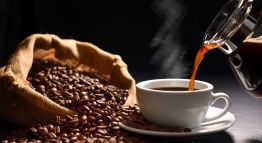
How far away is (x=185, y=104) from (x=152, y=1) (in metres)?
1.06

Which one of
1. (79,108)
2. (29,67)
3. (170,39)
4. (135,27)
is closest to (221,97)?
(79,108)

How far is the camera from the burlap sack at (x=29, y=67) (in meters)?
1.44

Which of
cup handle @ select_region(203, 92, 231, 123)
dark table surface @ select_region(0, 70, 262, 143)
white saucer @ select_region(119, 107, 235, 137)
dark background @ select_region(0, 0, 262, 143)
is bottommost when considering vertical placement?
dark table surface @ select_region(0, 70, 262, 143)

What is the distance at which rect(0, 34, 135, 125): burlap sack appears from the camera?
4.74 feet

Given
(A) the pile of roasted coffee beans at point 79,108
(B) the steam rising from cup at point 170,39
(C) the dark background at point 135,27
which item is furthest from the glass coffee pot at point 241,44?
(B) the steam rising from cup at point 170,39

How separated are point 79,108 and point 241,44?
454mm

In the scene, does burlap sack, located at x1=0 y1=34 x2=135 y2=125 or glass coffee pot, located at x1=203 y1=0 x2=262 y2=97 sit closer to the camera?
glass coffee pot, located at x1=203 y1=0 x2=262 y2=97

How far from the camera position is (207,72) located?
2.05m

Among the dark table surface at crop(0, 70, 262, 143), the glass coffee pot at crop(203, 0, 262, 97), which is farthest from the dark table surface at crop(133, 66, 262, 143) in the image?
the glass coffee pot at crop(203, 0, 262, 97)

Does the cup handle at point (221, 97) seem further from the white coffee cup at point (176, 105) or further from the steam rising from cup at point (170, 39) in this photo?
the steam rising from cup at point (170, 39)

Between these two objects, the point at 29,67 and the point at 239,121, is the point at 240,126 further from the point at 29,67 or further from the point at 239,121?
the point at 29,67

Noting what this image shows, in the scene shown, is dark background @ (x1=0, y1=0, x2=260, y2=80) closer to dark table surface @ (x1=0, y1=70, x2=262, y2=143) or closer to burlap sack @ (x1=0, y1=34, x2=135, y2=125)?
burlap sack @ (x1=0, y1=34, x2=135, y2=125)

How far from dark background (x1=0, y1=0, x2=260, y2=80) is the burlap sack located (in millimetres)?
290

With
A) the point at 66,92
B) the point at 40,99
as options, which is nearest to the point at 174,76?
the point at 66,92
